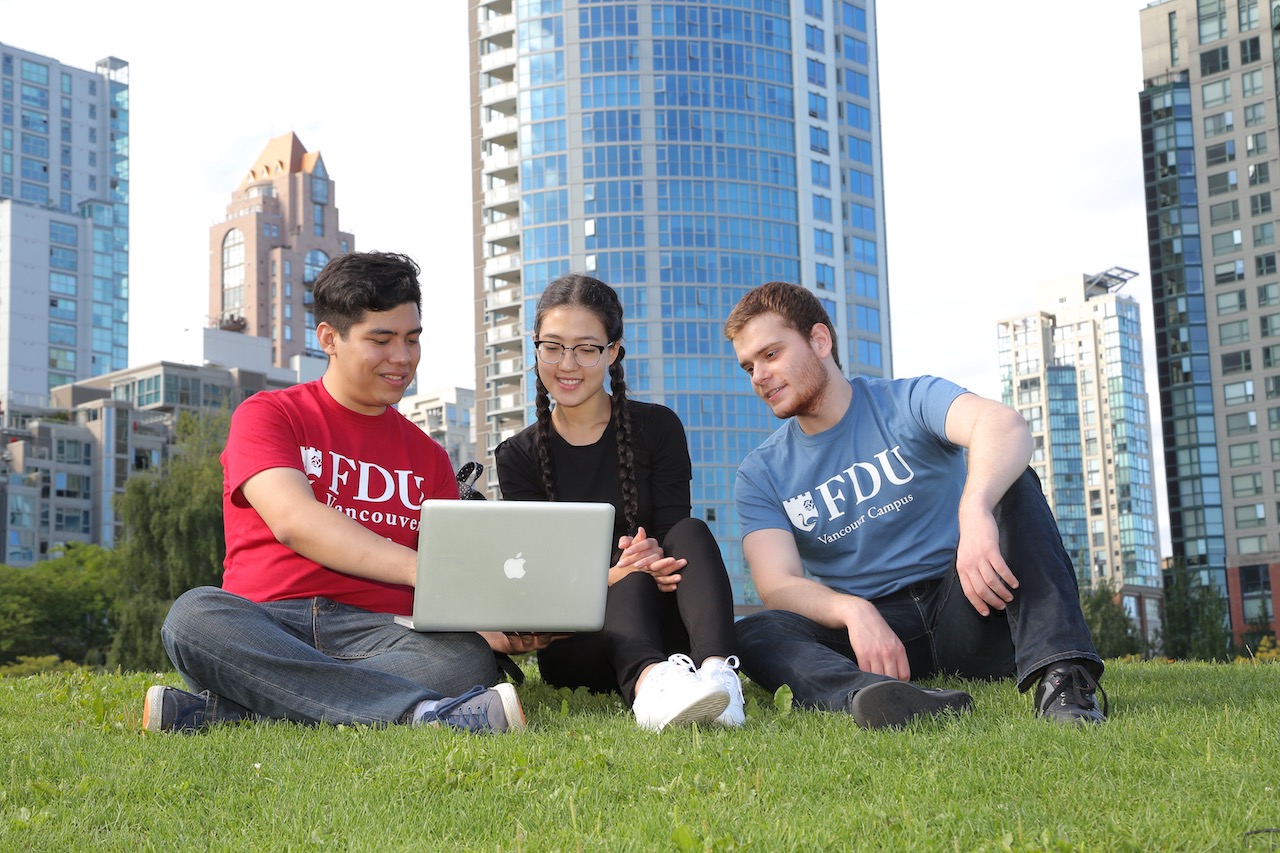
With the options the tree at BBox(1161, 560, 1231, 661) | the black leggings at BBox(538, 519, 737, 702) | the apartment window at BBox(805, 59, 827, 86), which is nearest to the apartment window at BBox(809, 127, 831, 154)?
the apartment window at BBox(805, 59, 827, 86)

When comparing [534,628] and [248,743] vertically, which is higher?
[534,628]

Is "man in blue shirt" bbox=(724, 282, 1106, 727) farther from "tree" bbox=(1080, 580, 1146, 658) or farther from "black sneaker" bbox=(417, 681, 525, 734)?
"tree" bbox=(1080, 580, 1146, 658)

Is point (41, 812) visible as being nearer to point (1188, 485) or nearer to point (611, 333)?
point (611, 333)

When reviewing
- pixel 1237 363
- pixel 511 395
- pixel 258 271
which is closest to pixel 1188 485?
pixel 1237 363

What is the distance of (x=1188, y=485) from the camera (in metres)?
76.5

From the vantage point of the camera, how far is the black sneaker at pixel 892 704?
3576mm

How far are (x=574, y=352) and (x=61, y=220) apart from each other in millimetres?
121404

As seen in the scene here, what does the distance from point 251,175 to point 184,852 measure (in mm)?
149281

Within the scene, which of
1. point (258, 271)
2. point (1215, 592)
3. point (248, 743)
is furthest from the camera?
point (258, 271)

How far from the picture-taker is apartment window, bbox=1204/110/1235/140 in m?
77.8

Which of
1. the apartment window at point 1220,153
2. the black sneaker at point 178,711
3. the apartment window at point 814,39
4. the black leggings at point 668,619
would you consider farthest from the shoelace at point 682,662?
the apartment window at point 1220,153

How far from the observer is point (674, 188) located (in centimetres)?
7144

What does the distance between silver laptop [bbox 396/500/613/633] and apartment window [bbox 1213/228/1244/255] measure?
268 ft

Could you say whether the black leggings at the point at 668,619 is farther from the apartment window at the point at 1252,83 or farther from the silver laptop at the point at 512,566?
the apartment window at the point at 1252,83
